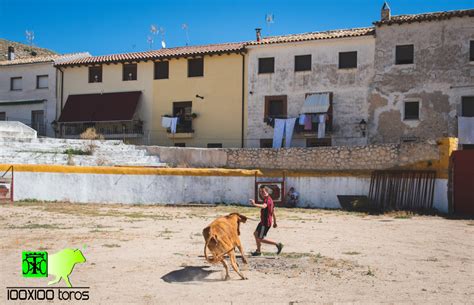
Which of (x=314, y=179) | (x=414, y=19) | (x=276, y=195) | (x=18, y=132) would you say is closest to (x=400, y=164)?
(x=314, y=179)

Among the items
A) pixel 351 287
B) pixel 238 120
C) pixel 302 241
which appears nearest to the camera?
pixel 351 287

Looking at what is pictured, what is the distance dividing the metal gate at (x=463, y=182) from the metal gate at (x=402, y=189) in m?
0.95

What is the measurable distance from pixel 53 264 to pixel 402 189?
60.7 ft

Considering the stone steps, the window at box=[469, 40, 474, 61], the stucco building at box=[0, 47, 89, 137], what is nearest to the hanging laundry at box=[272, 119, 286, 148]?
the stone steps

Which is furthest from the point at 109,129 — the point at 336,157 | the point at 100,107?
the point at 336,157

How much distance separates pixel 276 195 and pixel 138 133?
13.6 metres

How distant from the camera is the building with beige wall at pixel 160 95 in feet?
115

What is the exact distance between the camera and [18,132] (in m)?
29.3

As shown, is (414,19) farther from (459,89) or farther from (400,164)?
(400,164)

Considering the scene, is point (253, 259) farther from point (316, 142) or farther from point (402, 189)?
point (316, 142)

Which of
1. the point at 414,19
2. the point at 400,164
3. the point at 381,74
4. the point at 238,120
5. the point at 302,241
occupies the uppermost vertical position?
the point at 414,19

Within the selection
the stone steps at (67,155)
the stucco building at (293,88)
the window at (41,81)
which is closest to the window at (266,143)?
the stucco building at (293,88)

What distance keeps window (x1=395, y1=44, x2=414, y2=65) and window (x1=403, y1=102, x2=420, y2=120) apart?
2326 millimetres

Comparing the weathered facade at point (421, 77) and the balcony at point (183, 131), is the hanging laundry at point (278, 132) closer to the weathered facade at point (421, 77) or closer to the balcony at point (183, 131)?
the weathered facade at point (421, 77)
